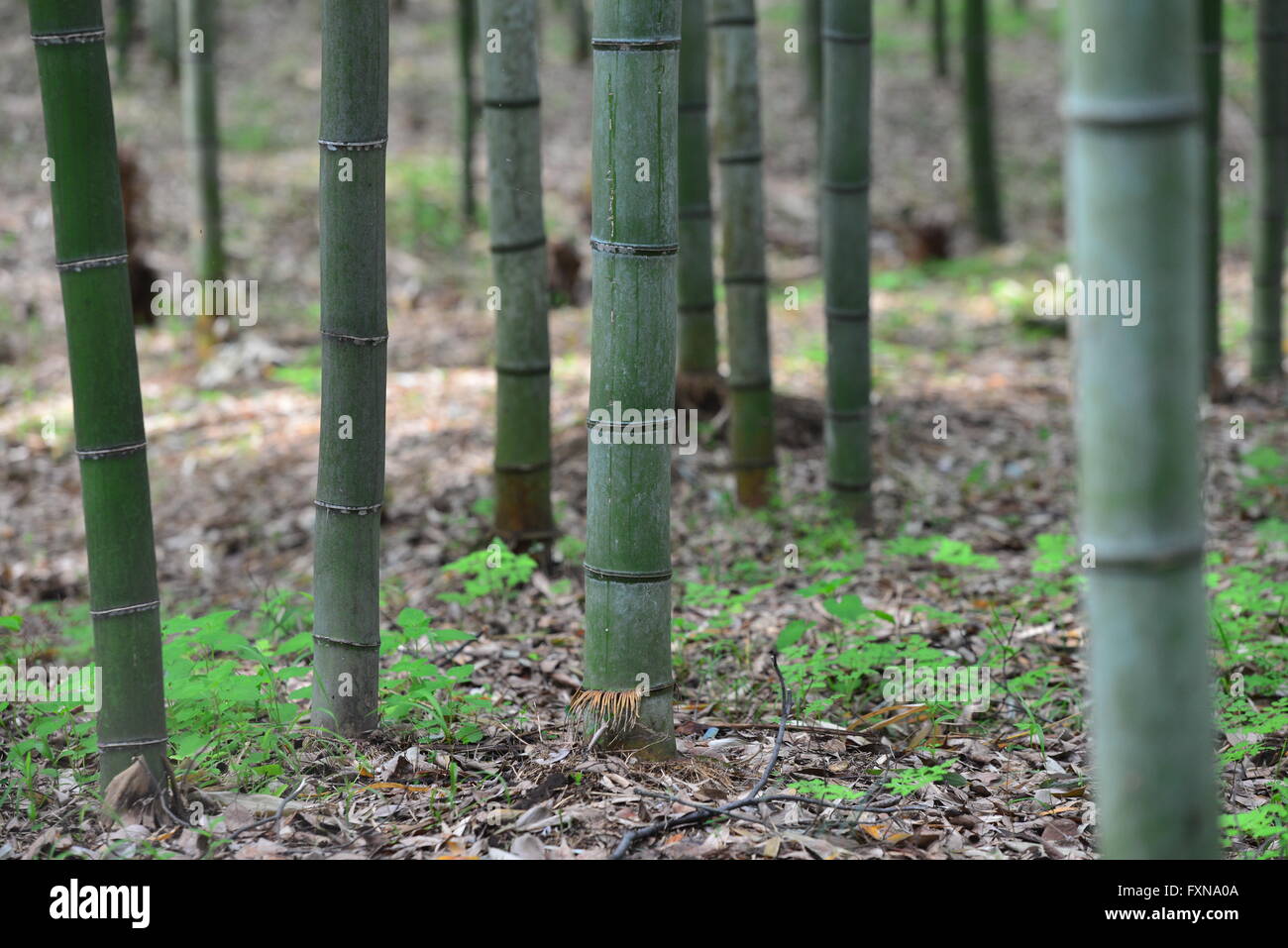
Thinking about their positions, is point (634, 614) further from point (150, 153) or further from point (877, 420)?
point (150, 153)

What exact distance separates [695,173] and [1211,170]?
10.1ft

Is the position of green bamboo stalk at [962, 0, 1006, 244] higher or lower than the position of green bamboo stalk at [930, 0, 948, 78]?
lower

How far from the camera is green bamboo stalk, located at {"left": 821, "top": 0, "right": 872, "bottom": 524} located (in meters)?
4.54

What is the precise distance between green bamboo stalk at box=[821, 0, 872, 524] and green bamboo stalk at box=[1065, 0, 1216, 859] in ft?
10.6

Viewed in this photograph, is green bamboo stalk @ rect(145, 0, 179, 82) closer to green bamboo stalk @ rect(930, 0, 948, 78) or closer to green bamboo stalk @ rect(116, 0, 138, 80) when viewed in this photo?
green bamboo stalk @ rect(116, 0, 138, 80)

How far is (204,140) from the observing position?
25.3ft

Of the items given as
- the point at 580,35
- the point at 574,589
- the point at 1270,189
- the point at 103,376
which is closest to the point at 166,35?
the point at 580,35

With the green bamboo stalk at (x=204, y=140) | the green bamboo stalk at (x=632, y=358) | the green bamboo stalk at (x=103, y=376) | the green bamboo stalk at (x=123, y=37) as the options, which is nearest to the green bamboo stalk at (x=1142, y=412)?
the green bamboo stalk at (x=632, y=358)

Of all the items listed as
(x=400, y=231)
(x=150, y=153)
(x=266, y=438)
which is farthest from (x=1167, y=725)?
(x=150, y=153)

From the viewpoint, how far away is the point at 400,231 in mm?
11445

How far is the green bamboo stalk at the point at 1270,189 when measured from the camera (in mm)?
6691

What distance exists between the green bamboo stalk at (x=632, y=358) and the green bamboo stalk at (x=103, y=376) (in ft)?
3.05

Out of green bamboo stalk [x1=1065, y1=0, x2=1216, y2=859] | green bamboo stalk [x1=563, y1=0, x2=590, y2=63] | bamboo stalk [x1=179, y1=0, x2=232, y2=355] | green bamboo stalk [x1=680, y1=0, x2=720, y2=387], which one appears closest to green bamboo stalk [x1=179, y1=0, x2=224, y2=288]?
bamboo stalk [x1=179, y1=0, x2=232, y2=355]

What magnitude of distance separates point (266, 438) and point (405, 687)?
412 centimetres
